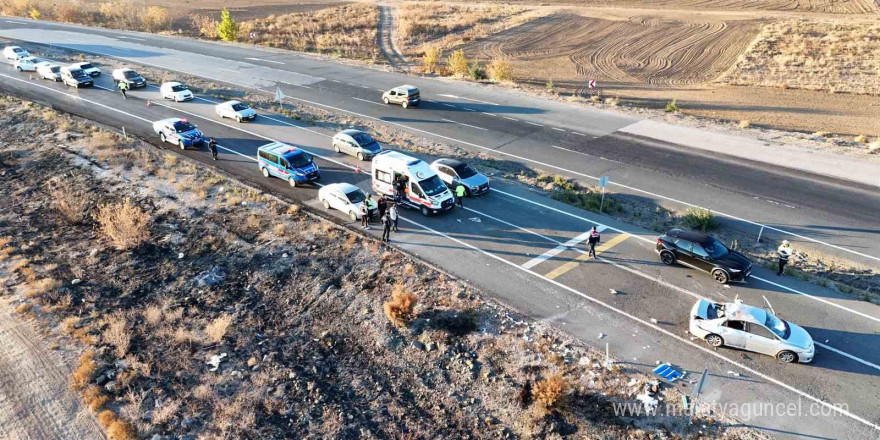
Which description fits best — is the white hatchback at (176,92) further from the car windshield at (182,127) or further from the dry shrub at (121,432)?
the dry shrub at (121,432)

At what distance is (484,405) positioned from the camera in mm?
13562

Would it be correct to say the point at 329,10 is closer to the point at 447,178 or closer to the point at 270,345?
the point at 447,178

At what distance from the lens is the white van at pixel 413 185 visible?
875 inches

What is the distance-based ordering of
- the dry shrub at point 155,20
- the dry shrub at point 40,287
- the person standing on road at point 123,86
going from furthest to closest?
1. the dry shrub at point 155,20
2. the person standing on road at point 123,86
3. the dry shrub at point 40,287

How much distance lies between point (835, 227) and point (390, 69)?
36767 mm

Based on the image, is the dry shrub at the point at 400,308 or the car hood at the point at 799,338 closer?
the car hood at the point at 799,338

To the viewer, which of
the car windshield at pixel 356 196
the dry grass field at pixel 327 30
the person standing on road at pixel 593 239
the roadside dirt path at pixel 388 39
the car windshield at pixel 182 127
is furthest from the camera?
the dry grass field at pixel 327 30

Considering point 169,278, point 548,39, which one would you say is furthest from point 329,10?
point 169,278

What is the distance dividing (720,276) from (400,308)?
11178mm

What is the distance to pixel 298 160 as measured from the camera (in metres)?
25.5

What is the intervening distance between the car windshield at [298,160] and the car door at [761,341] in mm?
19477

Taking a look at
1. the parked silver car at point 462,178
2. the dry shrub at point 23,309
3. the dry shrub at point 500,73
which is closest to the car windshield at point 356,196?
the parked silver car at point 462,178

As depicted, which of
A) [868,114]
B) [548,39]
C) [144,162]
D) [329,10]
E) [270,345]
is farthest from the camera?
[329,10]

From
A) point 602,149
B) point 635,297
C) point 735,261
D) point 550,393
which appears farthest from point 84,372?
point 602,149
